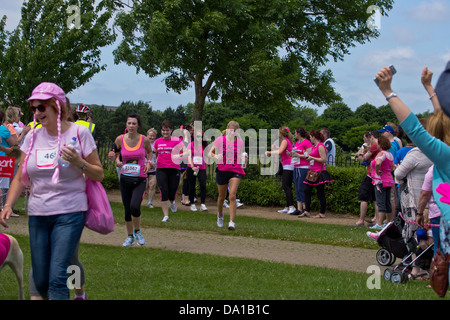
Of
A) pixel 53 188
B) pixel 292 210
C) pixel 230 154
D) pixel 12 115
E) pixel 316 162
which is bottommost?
pixel 292 210

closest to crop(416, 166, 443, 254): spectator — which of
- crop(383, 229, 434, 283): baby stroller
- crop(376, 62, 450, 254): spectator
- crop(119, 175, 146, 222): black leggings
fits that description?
crop(383, 229, 434, 283): baby stroller

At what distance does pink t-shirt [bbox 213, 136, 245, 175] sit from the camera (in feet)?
34.8

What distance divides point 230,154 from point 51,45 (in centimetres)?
1321

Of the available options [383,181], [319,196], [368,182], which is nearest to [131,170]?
[383,181]

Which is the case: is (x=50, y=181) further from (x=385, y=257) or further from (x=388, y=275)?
(x=385, y=257)

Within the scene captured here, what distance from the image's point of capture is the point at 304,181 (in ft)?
44.5

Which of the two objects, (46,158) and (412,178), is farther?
(412,178)

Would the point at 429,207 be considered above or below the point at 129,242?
above

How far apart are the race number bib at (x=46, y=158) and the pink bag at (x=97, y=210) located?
35 cm

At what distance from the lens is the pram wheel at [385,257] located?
24.5 feet

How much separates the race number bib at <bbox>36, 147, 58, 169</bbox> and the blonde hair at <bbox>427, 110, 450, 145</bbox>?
9.11 feet

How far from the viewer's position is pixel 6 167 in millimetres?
8656

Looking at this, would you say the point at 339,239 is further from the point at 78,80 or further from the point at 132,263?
the point at 78,80

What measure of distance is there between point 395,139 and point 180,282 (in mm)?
7346
